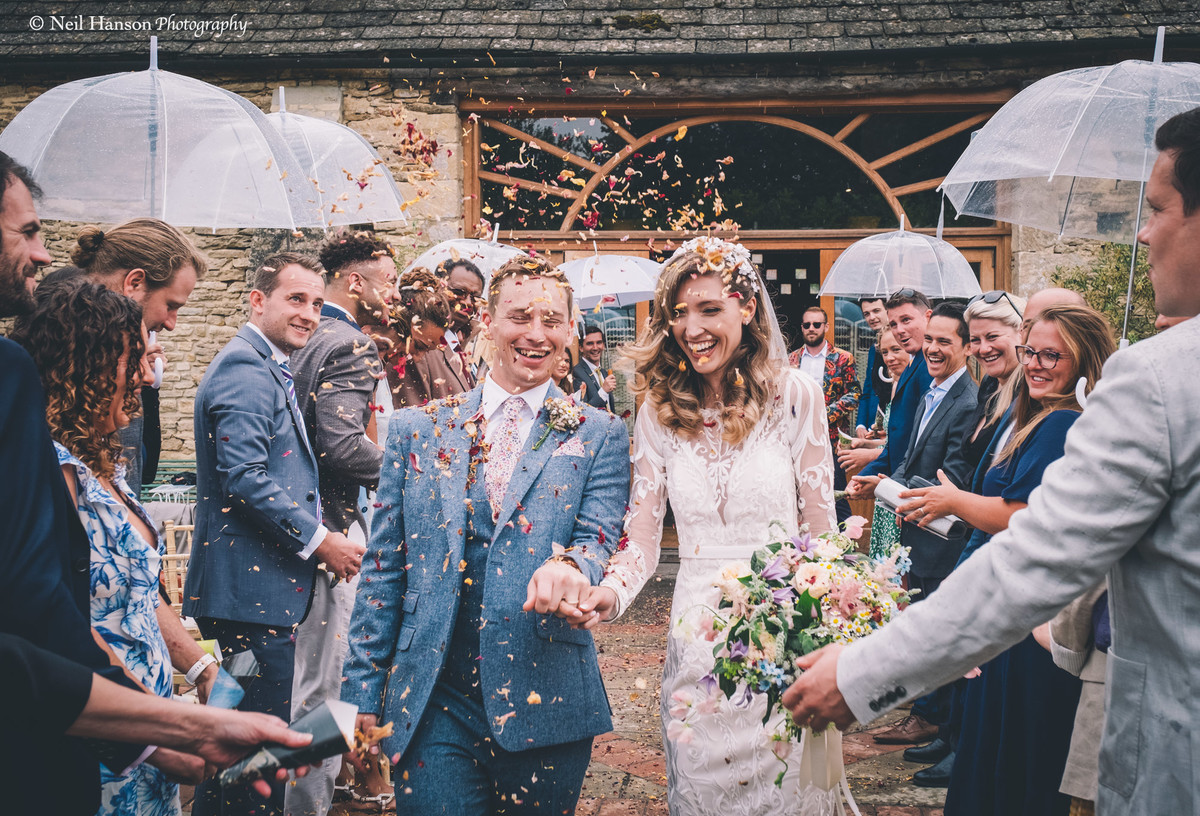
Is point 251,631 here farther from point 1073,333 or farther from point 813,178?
point 813,178

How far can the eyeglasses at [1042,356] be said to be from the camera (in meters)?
3.44

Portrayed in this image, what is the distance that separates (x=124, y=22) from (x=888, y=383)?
29.4ft

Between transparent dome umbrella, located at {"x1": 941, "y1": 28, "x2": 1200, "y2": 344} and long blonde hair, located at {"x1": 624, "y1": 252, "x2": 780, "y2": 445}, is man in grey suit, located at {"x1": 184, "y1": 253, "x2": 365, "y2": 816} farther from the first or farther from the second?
transparent dome umbrella, located at {"x1": 941, "y1": 28, "x2": 1200, "y2": 344}

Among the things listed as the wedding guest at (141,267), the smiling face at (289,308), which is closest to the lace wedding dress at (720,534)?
the smiling face at (289,308)

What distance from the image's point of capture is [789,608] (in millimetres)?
2359

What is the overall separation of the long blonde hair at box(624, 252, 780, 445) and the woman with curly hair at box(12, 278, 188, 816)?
1585mm

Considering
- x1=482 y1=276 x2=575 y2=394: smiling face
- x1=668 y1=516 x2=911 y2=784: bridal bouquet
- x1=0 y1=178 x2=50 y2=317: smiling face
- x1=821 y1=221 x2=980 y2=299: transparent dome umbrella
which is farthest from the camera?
x1=821 y1=221 x2=980 y2=299: transparent dome umbrella

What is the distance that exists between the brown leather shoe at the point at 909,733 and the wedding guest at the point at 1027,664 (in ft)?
5.37

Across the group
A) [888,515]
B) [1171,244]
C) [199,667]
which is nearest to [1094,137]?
[888,515]

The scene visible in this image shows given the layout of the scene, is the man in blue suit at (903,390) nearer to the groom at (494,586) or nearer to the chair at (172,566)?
the groom at (494,586)

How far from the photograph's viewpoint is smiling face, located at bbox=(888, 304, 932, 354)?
6207 millimetres

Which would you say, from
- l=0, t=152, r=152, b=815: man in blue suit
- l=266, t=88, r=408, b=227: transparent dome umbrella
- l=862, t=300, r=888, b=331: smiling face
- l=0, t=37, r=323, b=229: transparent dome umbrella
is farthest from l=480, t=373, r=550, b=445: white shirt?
l=862, t=300, r=888, b=331: smiling face

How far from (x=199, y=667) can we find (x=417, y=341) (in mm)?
2414

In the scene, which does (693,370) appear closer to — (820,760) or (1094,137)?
(820,760)
